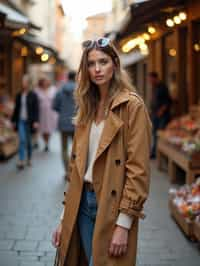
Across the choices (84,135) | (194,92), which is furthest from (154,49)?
(84,135)

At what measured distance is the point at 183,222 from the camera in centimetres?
617

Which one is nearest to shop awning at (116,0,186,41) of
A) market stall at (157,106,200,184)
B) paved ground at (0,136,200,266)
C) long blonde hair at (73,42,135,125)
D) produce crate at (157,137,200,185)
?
market stall at (157,106,200,184)

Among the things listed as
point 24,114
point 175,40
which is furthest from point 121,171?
point 175,40

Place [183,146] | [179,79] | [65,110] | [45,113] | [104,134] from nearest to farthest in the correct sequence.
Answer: [104,134] < [183,146] < [65,110] < [179,79] < [45,113]

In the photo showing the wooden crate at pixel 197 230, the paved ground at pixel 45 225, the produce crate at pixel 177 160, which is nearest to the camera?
the paved ground at pixel 45 225

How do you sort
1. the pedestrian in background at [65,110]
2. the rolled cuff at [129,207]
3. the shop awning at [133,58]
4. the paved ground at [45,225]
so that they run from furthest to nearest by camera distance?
the shop awning at [133,58] → the pedestrian in background at [65,110] → the paved ground at [45,225] → the rolled cuff at [129,207]

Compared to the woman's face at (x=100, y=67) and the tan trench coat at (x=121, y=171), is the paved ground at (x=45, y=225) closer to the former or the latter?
the tan trench coat at (x=121, y=171)

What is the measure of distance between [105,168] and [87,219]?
36 centimetres

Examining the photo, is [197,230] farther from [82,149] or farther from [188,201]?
[82,149]

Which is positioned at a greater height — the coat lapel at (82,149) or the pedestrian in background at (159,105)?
the pedestrian in background at (159,105)

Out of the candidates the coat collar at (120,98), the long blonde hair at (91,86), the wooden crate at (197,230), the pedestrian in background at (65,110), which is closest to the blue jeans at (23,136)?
the pedestrian in background at (65,110)

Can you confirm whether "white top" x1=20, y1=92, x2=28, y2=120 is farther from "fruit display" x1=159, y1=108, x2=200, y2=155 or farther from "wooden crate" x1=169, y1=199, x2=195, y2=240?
"wooden crate" x1=169, y1=199, x2=195, y2=240

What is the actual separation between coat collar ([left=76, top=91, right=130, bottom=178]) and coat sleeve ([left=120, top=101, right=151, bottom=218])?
6cm

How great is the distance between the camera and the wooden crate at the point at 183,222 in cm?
588
